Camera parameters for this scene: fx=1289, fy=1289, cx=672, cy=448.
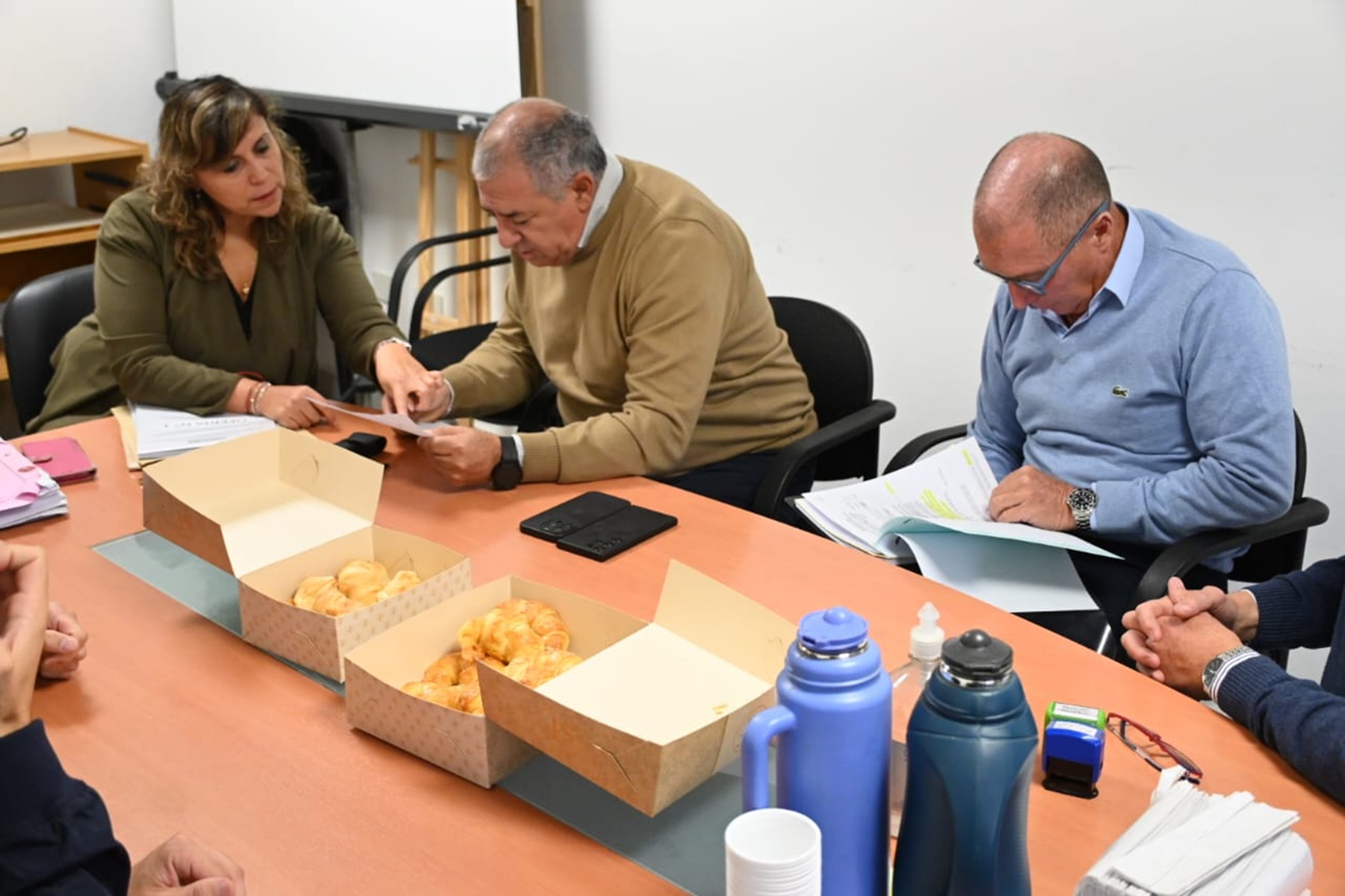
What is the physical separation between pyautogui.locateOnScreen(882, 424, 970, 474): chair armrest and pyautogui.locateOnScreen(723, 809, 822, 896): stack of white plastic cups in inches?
53.2

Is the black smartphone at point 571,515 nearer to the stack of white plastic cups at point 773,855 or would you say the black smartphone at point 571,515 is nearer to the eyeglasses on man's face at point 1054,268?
the eyeglasses on man's face at point 1054,268

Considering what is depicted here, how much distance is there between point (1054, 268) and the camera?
1960mm

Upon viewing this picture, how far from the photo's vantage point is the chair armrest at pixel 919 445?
223cm

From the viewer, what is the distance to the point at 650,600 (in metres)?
1.55

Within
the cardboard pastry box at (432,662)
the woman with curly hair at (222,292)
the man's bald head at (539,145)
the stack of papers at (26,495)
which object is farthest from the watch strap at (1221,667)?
the stack of papers at (26,495)

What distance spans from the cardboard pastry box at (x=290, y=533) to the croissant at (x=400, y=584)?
0.02 meters

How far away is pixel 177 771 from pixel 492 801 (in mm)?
316

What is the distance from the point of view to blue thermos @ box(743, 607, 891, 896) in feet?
2.94

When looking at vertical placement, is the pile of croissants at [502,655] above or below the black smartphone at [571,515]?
above

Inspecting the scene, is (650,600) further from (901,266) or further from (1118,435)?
(901,266)

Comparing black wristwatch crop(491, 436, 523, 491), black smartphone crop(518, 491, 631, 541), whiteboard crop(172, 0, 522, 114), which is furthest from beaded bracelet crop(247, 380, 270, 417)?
whiteboard crop(172, 0, 522, 114)

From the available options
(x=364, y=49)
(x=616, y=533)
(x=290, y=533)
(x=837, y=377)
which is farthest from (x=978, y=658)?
(x=364, y=49)

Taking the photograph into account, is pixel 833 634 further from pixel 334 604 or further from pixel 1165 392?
pixel 1165 392

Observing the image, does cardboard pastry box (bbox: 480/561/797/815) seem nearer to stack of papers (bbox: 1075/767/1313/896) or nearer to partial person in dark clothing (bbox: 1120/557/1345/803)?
stack of papers (bbox: 1075/767/1313/896)
